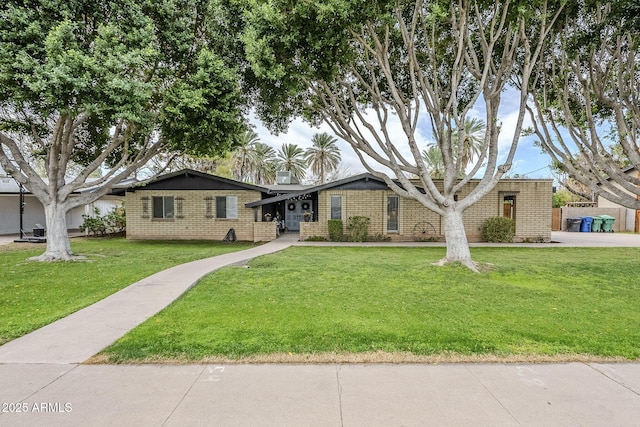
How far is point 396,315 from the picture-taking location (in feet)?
16.3

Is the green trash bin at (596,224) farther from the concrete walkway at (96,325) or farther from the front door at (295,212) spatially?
the concrete walkway at (96,325)

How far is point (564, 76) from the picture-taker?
33.4 feet

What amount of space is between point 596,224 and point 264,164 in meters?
29.5

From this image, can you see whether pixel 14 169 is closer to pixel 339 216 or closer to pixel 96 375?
pixel 96 375

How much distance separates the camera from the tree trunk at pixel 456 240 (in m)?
8.83

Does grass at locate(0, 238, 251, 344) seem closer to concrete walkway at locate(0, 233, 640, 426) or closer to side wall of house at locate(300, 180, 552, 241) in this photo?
concrete walkway at locate(0, 233, 640, 426)

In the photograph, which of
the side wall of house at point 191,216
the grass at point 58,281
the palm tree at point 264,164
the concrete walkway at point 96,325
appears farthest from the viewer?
the palm tree at point 264,164

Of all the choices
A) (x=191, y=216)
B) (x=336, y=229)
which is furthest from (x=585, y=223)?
(x=191, y=216)

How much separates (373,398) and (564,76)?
12.2 meters

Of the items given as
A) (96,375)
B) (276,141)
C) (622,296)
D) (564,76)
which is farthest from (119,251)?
(276,141)

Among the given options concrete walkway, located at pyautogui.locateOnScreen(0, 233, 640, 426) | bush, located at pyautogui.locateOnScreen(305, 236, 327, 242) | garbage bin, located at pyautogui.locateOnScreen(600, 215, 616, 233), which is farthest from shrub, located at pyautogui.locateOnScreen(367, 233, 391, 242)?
garbage bin, located at pyautogui.locateOnScreen(600, 215, 616, 233)

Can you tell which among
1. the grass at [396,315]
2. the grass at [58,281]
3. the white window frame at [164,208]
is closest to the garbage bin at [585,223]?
the grass at [396,315]

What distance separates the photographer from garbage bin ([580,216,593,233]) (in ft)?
71.4

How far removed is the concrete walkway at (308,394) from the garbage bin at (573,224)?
77.8 ft
